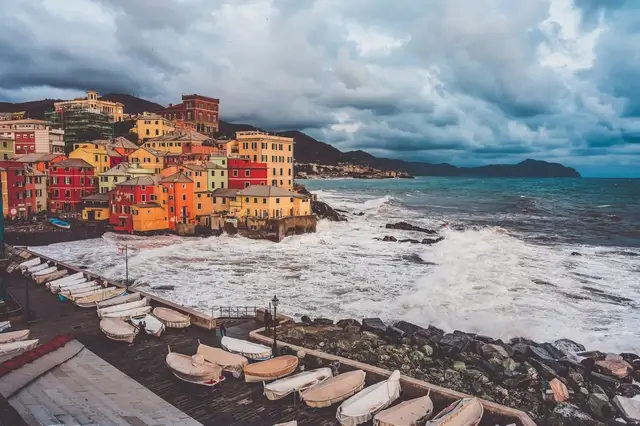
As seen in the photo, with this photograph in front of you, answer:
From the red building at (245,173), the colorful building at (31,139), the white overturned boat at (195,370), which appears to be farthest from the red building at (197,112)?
the white overturned boat at (195,370)

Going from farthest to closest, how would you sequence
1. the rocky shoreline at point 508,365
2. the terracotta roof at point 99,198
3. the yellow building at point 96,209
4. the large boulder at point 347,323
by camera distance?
the terracotta roof at point 99,198, the yellow building at point 96,209, the large boulder at point 347,323, the rocky shoreline at point 508,365

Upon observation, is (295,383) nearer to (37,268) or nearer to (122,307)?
(122,307)

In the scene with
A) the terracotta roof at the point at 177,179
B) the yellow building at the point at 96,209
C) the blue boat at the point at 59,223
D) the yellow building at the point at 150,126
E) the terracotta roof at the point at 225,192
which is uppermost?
the yellow building at the point at 150,126

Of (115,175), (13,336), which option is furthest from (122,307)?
(115,175)

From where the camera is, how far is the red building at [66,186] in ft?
223

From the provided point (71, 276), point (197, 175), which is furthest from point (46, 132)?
point (71, 276)

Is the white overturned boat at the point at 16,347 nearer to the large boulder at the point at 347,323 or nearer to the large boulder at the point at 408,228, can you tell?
the large boulder at the point at 347,323

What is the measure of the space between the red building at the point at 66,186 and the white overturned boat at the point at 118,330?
5622 centimetres

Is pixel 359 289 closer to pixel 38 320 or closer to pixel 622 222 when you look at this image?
pixel 38 320

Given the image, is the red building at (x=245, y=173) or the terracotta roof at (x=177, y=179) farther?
the red building at (x=245, y=173)

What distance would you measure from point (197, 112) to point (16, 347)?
352 ft

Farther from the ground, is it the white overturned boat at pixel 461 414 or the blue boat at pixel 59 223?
the white overturned boat at pixel 461 414

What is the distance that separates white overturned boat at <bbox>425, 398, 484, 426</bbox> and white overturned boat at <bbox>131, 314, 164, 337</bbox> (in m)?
11.5

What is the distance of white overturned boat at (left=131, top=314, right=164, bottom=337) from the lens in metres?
18.5
